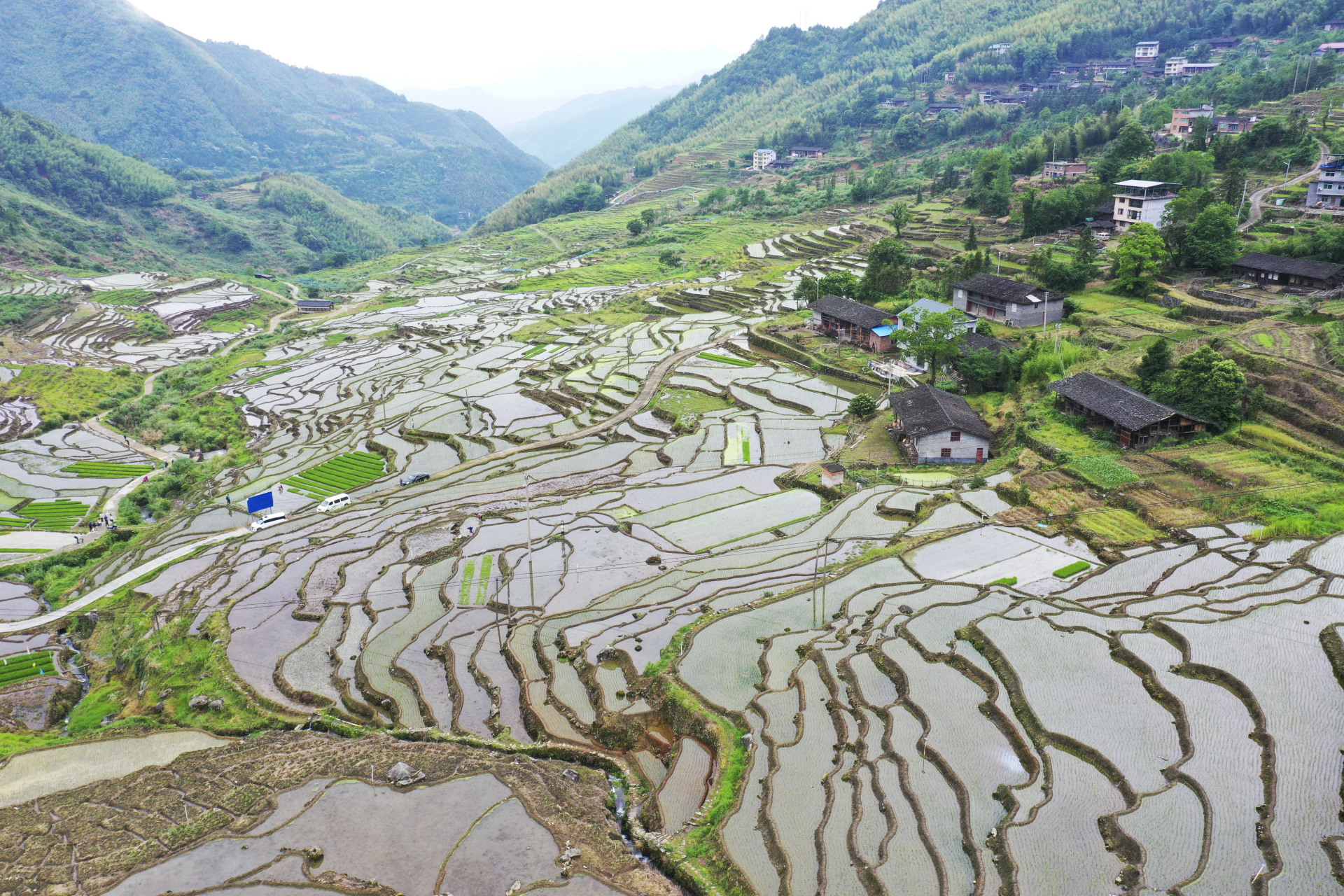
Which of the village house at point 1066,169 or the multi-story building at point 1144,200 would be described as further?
the village house at point 1066,169

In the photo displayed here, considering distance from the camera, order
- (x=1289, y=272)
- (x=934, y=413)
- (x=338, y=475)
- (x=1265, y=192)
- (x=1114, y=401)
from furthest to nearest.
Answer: (x=1265, y=192) → (x=338, y=475) → (x=1289, y=272) → (x=934, y=413) → (x=1114, y=401)

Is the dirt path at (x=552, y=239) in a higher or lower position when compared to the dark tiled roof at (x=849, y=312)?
higher

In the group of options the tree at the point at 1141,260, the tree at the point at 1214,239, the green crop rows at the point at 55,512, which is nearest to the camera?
the green crop rows at the point at 55,512

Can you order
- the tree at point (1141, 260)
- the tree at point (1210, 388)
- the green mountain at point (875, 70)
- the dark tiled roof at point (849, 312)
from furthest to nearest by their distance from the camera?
the green mountain at point (875, 70), the dark tiled roof at point (849, 312), the tree at point (1141, 260), the tree at point (1210, 388)

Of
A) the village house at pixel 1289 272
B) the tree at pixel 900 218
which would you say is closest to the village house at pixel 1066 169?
the tree at pixel 900 218

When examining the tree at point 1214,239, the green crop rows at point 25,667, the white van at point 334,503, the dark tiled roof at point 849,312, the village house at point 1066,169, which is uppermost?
the village house at point 1066,169

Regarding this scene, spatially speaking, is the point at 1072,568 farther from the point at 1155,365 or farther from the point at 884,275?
the point at 884,275

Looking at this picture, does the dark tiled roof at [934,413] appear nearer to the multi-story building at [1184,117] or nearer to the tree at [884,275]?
the tree at [884,275]

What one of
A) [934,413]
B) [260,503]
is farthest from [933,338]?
[260,503]
